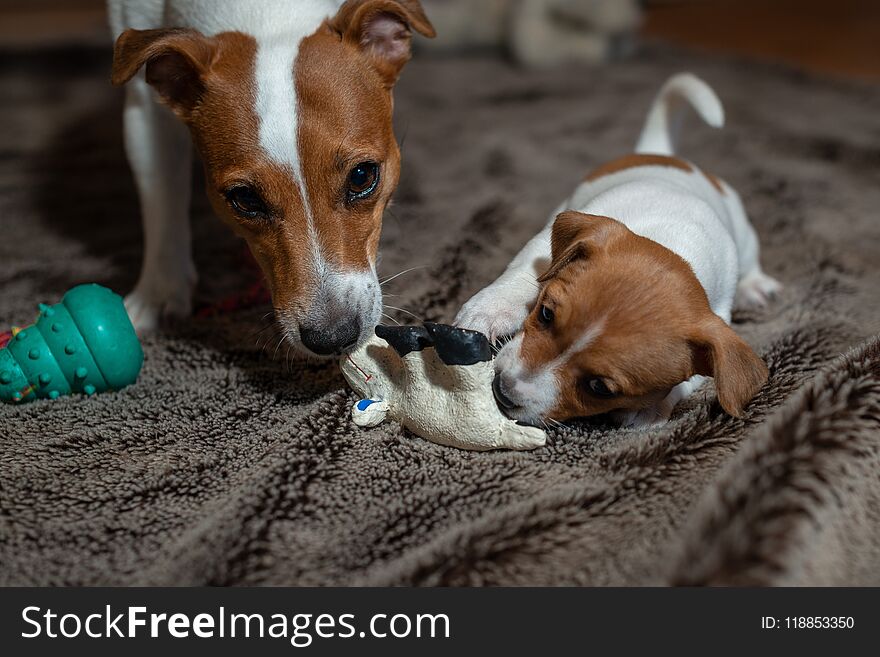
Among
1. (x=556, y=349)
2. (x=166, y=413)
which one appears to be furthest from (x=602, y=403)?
(x=166, y=413)

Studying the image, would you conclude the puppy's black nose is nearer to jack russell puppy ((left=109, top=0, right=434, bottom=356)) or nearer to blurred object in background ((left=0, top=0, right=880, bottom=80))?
jack russell puppy ((left=109, top=0, right=434, bottom=356))

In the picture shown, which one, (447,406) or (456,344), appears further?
(447,406)

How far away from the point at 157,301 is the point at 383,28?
3.88 ft

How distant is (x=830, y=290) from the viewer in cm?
276

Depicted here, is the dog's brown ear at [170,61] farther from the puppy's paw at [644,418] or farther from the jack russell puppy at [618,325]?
the puppy's paw at [644,418]

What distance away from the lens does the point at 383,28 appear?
2.43 m

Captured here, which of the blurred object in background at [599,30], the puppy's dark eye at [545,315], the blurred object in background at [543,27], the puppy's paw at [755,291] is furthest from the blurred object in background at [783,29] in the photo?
the puppy's dark eye at [545,315]

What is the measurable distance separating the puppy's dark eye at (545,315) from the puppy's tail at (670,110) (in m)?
1.39

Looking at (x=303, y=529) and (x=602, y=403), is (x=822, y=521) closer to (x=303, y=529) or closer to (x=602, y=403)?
(x=602, y=403)

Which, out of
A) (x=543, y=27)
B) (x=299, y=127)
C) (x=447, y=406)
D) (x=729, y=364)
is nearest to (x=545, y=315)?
(x=447, y=406)

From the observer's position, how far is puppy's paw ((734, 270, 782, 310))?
275 centimetres

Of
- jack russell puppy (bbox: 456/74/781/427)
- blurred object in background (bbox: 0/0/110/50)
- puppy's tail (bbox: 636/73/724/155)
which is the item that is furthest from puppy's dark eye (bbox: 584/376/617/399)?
blurred object in background (bbox: 0/0/110/50)

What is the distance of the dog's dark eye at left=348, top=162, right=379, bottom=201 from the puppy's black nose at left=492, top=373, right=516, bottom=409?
0.66m

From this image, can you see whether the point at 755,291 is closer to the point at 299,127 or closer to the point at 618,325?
the point at 618,325
